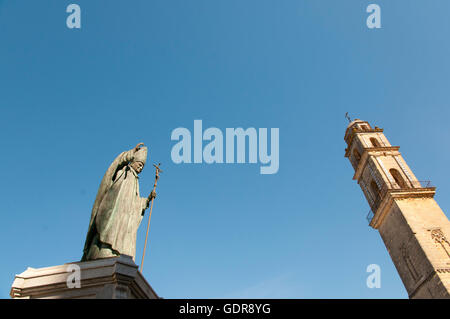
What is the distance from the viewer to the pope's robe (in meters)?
6.43

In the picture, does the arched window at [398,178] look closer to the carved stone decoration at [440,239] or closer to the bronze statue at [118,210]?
the carved stone decoration at [440,239]

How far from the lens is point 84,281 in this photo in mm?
5105

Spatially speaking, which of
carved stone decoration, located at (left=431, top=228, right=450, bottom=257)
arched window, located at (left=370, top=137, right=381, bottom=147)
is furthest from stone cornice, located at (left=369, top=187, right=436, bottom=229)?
arched window, located at (left=370, top=137, right=381, bottom=147)

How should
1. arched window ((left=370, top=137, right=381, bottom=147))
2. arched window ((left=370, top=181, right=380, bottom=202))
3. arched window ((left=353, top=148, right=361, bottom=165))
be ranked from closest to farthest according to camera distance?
arched window ((left=370, top=181, right=380, bottom=202)), arched window ((left=370, top=137, right=381, bottom=147)), arched window ((left=353, top=148, right=361, bottom=165))

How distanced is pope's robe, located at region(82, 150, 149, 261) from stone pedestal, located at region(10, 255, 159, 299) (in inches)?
39.5

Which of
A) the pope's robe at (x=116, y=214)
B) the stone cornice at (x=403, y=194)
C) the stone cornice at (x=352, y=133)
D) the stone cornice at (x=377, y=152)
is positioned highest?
the stone cornice at (x=352, y=133)

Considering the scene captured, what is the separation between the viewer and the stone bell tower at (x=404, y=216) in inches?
858

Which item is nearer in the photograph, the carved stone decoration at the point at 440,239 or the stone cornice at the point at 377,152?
the carved stone decoration at the point at 440,239

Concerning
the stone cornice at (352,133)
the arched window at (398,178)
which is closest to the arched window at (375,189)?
the arched window at (398,178)

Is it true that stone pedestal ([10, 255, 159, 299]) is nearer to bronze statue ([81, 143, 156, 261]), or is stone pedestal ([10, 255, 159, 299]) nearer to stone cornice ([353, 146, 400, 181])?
bronze statue ([81, 143, 156, 261])
